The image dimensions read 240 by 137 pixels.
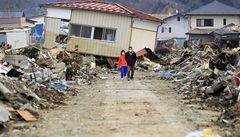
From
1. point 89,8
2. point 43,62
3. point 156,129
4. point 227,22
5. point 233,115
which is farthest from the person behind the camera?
point 227,22

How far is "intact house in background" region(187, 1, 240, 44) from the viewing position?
5309 centimetres

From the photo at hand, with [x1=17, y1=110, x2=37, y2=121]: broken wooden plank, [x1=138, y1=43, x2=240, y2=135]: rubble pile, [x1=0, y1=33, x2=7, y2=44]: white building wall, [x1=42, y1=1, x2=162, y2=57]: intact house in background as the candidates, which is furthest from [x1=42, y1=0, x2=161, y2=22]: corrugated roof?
[x1=17, y1=110, x2=37, y2=121]: broken wooden plank

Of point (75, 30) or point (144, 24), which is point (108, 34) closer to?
point (75, 30)

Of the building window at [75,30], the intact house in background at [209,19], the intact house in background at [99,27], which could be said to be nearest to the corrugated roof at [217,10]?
the intact house in background at [209,19]

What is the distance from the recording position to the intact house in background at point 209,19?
53.1 metres

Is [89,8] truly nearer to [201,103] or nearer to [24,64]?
[24,64]

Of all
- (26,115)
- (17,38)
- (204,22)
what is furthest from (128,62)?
(204,22)

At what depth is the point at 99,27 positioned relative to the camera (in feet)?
92.4

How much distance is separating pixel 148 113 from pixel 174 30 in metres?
51.7

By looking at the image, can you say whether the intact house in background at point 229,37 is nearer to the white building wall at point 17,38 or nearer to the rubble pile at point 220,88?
the white building wall at point 17,38

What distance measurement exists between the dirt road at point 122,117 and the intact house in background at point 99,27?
13668mm

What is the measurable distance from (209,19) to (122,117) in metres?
46.6

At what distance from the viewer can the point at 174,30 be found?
201 ft

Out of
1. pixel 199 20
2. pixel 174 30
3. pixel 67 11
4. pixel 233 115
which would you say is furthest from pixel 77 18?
pixel 174 30
